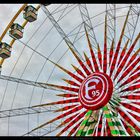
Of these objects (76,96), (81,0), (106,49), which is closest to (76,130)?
(76,96)

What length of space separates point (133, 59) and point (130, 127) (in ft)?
11.0

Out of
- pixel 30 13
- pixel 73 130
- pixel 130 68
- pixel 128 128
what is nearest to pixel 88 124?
pixel 73 130

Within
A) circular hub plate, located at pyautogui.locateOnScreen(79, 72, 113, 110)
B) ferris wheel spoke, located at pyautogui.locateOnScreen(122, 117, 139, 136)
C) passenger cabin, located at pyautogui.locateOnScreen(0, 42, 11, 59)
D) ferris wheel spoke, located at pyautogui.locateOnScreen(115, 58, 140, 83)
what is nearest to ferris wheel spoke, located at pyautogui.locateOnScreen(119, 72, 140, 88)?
ferris wheel spoke, located at pyautogui.locateOnScreen(115, 58, 140, 83)

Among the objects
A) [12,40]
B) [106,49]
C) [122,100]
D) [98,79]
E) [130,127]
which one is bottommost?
[130,127]

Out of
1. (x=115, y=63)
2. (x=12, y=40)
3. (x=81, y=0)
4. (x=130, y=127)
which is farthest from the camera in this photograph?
(x=12, y=40)

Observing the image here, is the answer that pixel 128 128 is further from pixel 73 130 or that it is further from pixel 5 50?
pixel 5 50

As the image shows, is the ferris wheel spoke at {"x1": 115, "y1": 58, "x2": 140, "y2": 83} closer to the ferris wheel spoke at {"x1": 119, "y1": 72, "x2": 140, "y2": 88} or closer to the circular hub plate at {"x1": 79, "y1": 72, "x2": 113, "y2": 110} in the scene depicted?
the ferris wheel spoke at {"x1": 119, "y1": 72, "x2": 140, "y2": 88}

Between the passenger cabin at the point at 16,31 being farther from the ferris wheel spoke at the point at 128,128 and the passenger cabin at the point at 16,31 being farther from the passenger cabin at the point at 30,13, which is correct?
the ferris wheel spoke at the point at 128,128

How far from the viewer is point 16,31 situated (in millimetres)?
23047

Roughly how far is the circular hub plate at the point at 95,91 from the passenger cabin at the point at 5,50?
7.95 m

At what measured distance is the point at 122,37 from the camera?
670 inches

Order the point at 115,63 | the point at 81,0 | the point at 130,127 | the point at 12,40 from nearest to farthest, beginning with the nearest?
the point at 81,0 < the point at 130,127 < the point at 115,63 < the point at 12,40

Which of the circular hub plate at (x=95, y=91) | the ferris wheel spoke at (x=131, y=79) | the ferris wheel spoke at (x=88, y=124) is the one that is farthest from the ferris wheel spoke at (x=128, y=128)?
the ferris wheel spoke at (x=131, y=79)

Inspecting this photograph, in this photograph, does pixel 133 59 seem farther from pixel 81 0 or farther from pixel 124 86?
pixel 81 0
